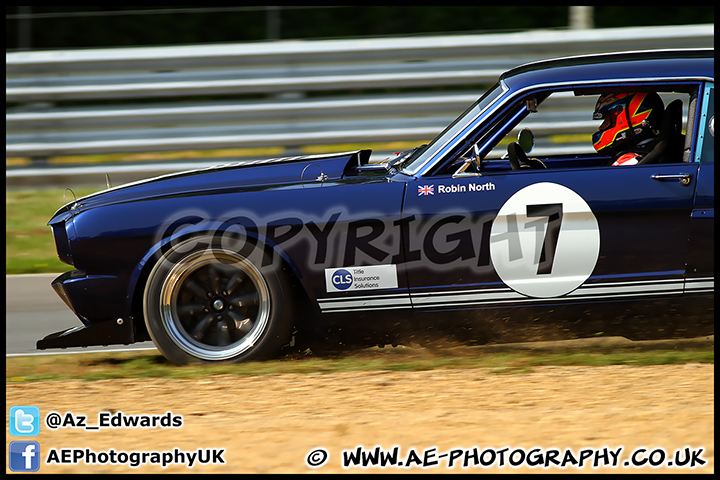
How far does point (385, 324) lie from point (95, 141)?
5777 millimetres

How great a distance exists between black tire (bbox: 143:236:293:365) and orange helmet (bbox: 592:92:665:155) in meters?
2.07

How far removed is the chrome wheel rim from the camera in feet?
15.2

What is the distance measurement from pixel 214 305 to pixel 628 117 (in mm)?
2558

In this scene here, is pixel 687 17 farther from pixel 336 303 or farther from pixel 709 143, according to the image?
pixel 336 303

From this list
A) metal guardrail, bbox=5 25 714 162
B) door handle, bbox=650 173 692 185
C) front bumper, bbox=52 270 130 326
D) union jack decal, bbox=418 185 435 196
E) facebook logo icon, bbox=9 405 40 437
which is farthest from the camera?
metal guardrail, bbox=5 25 714 162

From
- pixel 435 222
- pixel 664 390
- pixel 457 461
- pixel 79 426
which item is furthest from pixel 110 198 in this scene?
pixel 664 390

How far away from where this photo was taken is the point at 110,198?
4.91m

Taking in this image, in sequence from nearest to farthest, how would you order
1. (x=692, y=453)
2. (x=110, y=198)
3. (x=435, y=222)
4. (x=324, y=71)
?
1. (x=692, y=453)
2. (x=435, y=222)
3. (x=110, y=198)
4. (x=324, y=71)

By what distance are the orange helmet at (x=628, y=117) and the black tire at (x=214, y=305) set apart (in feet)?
6.79

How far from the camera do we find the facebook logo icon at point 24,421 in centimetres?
383

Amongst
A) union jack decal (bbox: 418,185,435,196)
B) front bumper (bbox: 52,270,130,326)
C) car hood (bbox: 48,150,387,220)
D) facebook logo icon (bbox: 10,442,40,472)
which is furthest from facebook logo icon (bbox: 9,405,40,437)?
union jack decal (bbox: 418,185,435,196)

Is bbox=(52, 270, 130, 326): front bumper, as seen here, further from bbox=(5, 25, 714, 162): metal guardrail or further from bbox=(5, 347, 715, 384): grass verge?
bbox=(5, 25, 714, 162): metal guardrail

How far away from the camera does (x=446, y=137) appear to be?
484 cm

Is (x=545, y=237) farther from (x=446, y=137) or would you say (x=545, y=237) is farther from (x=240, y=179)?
(x=240, y=179)
